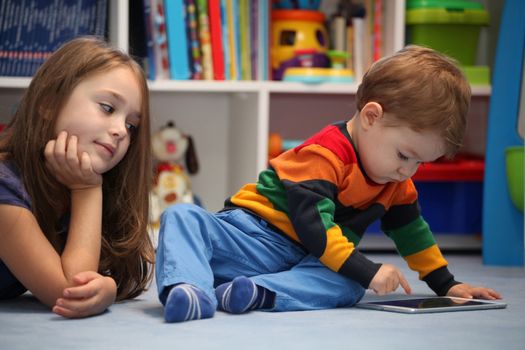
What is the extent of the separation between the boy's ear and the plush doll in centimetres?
106

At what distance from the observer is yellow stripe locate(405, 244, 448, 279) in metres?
1.48

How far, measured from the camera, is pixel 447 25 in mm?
2324

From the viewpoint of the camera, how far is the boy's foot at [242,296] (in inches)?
48.7

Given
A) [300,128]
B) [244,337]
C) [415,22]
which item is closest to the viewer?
[244,337]

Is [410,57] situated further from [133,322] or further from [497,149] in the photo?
[497,149]

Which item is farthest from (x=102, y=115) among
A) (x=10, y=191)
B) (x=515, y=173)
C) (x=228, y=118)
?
(x=228, y=118)

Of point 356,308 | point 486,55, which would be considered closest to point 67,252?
point 356,308

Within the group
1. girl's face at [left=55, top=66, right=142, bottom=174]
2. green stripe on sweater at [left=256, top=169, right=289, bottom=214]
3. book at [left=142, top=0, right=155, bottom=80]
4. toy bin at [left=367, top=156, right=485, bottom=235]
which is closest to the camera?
girl's face at [left=55, top=66, right=142, bottom=174]

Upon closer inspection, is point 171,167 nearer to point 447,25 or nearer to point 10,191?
point 447,25

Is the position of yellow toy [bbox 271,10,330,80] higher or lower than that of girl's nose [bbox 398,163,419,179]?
higher

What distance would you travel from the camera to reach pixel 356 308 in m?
1.35

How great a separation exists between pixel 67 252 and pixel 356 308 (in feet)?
1.47

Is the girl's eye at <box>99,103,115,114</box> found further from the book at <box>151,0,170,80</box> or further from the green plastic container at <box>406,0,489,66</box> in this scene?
the green plastic container at <box>406,0,489,66</box>

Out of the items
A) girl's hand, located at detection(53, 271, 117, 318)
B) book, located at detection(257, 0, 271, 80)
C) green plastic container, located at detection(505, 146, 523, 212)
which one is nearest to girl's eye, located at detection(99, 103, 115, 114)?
girl's hand, located at detection(53, 271, 117, 318)
